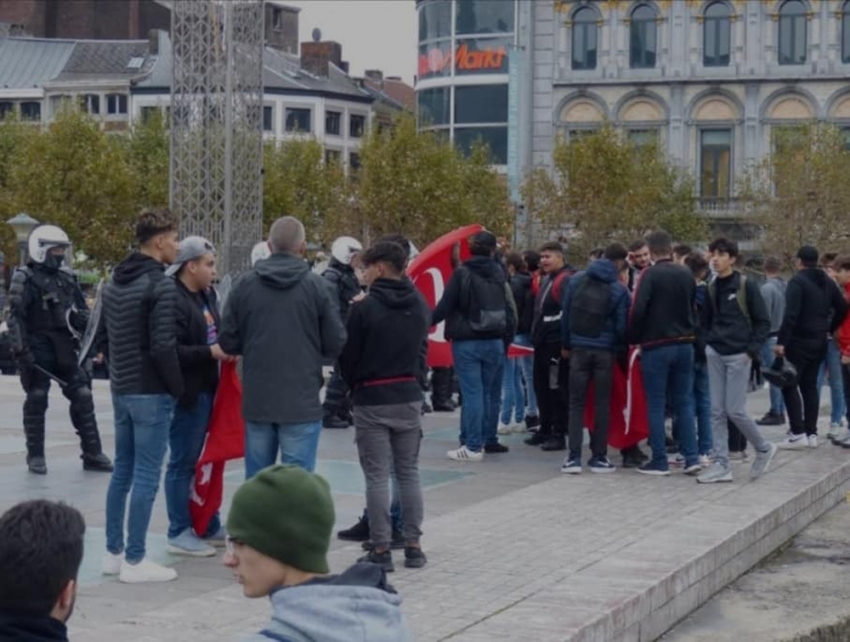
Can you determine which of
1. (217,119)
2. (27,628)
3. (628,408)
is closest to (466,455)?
(628,408)

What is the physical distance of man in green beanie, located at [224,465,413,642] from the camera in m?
3.87

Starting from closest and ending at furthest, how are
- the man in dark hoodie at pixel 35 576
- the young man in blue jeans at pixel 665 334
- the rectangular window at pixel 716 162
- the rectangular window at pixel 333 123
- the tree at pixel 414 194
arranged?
1. the man in dark hoodie at pixel 35 576
2. the young man in blue jeans at pixel 665 334
3. the tree at pixel 414 194
4. the rectangular window at pixel 716 162
5. the rectangular window at pixel 333 123

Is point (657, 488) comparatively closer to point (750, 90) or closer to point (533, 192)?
point (533, 192)

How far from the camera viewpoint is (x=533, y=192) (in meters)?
58.1

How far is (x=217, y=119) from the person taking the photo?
111 feet

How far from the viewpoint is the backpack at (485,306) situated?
47.2 ft

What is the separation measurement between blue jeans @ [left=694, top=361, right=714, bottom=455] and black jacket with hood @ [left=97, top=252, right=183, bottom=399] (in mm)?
6267

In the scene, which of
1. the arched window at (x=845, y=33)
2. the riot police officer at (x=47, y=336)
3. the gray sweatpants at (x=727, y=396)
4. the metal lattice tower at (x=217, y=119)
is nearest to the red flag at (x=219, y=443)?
the riot police officer at (x=47, y=336)

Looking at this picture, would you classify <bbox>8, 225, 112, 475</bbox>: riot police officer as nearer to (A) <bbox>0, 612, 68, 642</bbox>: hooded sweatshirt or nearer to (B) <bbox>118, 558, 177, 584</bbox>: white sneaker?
(B) <bbox>118, 558, 177, 584</bbox>: white sneaker

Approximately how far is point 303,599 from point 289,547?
0.40 feet

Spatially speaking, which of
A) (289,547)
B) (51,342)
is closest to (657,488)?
(51,342)

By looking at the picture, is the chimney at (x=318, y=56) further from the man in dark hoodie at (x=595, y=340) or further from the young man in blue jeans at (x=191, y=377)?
the young man in blue jeans at (x=191, y=377)

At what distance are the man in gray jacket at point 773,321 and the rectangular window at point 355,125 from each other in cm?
7937

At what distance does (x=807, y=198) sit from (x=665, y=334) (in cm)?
4165
